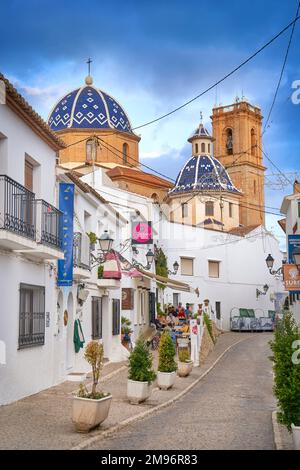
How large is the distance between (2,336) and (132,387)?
3103 mm

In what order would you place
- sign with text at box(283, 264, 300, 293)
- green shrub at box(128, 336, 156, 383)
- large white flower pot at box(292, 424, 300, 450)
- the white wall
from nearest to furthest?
1. large white flower pot at box(292, 424, 300, 450)
2. green shrub at box(128, 336, 156, 383)
3. sign with text at box(283, 264, 300, 293)
4. the white wall

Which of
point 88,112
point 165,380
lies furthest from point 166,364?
point 88,112

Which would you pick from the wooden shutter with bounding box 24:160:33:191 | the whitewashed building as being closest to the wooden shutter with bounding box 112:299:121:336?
the whitewashed building

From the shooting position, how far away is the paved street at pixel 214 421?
1045 centimetres

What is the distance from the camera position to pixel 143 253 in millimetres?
33750

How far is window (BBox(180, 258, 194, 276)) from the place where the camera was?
4859 centimetres

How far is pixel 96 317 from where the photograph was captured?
23.0 m

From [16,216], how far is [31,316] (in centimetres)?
287

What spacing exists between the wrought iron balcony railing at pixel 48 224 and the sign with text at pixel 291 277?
9513 millimetres

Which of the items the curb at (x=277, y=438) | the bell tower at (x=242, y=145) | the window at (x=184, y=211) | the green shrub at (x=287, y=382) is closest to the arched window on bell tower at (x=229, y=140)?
the bell tower at (x=242, y=145)

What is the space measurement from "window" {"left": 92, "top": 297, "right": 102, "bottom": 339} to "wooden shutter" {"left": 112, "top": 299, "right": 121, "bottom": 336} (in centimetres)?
181

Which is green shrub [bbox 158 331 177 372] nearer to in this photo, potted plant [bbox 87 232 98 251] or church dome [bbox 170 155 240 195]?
potted plant [bbox 87 232 98 251]
